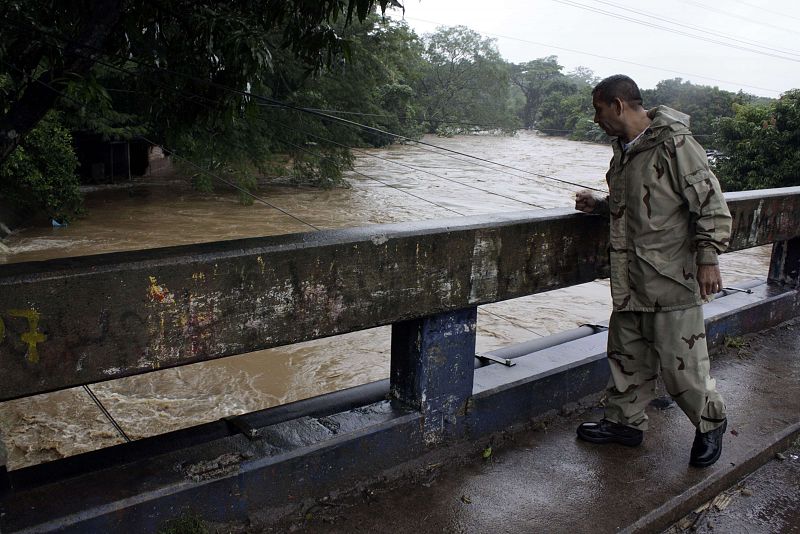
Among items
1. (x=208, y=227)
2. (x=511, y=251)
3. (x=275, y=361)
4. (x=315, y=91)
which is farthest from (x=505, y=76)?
(x=511, y=251)

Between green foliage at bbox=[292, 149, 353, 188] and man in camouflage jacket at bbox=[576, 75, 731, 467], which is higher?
man in camouflage jacket at bbox=[576, 75, 731, 467]

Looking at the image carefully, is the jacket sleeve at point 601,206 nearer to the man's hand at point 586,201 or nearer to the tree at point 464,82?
the man's hand at point 586,201

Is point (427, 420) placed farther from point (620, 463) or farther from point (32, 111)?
point (32, 111)

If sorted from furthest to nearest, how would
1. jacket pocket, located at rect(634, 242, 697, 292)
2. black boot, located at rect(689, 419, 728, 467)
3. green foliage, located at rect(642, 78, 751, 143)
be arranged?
green foliage, located at rect(642, 78, 751, 143)
black boot, located at rect(689, 419, 728, 467)
jacket pocket, located at rect(634, 242, 697, 292)

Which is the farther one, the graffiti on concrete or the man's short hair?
the man's short hair

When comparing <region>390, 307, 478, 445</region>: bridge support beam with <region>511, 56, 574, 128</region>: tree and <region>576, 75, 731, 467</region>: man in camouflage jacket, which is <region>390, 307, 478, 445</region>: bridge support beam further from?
<region>511, 56, 574, 128</region>: tree

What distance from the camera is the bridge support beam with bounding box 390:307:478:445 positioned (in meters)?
2.71

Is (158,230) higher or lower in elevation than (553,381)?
lower

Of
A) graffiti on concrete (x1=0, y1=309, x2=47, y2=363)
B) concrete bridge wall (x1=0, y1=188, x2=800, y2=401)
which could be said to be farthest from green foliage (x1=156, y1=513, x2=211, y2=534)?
graffiti on concrete (x1=0, y1=309, x2=47, y2=363)

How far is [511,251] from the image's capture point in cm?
287

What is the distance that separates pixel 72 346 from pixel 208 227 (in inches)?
492

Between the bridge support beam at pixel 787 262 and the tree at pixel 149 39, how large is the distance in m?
3.61

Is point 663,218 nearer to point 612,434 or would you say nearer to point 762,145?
point 612,434

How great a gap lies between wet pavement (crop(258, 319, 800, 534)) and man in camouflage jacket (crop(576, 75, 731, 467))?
0.73ft
